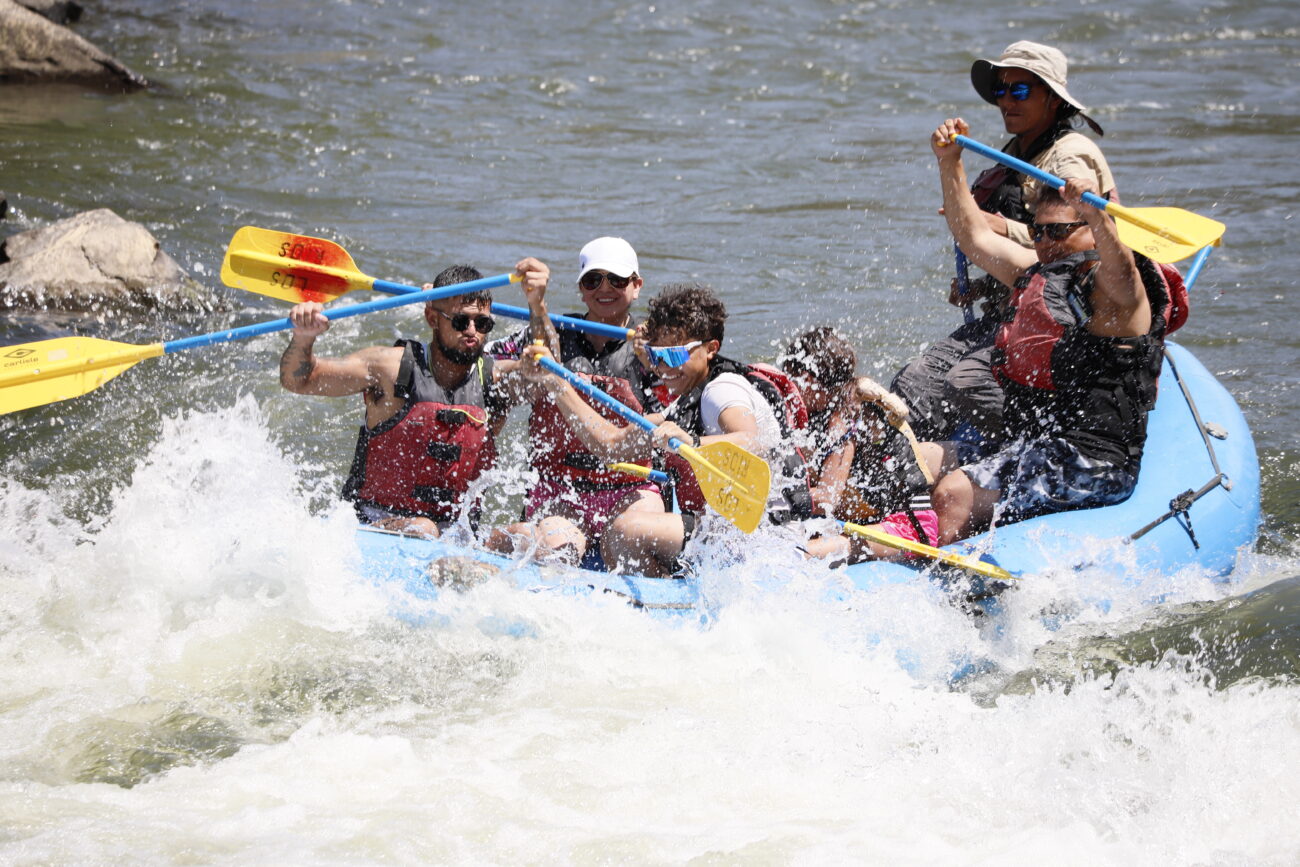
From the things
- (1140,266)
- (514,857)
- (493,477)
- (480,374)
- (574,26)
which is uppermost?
(574,26)

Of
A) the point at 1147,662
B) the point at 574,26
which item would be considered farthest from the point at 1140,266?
the point at 574,26

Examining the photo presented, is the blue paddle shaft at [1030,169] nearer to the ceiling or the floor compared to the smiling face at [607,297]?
nearer to the ceiling

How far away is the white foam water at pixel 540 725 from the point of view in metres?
3.41

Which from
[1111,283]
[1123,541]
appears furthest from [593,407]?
[1123,541]

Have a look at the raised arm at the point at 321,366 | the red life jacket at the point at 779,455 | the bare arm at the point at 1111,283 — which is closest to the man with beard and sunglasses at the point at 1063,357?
the bare arm at the point at 1111,283

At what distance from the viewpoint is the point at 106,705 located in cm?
391

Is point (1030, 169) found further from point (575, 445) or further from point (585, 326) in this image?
point (575, 445)

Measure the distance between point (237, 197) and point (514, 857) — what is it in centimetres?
720

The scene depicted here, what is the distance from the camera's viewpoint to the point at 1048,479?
4.44 m

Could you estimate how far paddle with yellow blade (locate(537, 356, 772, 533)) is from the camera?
385 centimetres

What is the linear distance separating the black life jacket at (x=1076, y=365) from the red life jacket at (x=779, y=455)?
78 centimetres

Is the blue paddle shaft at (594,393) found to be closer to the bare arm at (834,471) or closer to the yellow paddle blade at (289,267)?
the bare arm at (834,471)

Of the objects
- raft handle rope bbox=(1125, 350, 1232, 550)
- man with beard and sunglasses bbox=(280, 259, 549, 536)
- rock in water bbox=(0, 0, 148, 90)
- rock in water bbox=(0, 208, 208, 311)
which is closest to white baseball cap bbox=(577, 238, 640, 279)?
man with beard and sunglasses bbox=(280, 259, 549, 536)

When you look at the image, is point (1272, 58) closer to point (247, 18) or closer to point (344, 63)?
point (344, 63)
